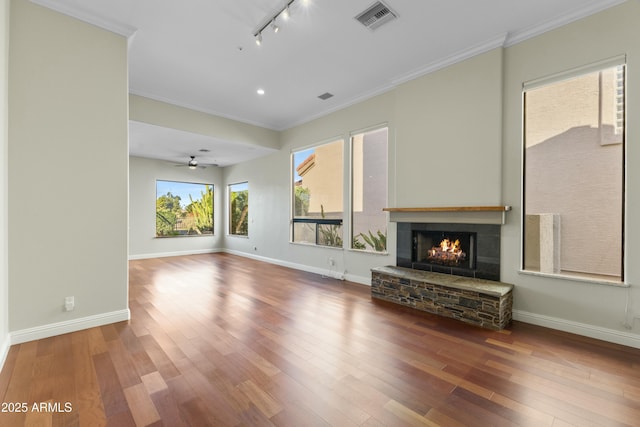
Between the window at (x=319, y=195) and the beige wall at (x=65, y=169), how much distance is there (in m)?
3.47

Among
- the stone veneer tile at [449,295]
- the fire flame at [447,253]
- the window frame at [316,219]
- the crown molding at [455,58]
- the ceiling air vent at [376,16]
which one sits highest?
the ceiling air vent at [376,16]

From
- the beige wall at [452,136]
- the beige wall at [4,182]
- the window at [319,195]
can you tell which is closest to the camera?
the beige wall at [4,182]

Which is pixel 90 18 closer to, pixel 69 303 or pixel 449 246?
pixel 69 303

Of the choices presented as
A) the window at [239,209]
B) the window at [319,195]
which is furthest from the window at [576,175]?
the window at [239,209]

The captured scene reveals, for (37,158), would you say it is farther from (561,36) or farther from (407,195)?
(561,36)

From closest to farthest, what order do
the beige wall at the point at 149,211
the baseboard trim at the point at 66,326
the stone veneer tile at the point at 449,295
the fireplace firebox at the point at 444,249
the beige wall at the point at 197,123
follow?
1. the baseboard trim at the point at 66,326
2. the stone veneer tile at the point at 449,295
3. the fireplace firebox at the point at 444,249
4. the beige wall at the point at 197,123
5. the beige wall at the point at 149,211

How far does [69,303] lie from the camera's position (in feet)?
9.15

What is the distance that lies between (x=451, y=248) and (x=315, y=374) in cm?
264

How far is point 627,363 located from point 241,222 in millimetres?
8026

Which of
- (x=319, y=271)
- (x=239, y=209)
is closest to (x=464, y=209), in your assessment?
(x=319, y=271)

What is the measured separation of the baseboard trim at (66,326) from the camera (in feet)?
8.36

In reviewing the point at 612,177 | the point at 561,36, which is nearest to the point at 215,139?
the point at 561,36

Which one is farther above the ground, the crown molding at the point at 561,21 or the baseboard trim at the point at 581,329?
the crown molding at the point at 561,21

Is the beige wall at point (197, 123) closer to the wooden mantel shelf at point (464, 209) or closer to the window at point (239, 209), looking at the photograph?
the window at point (239, 209)
